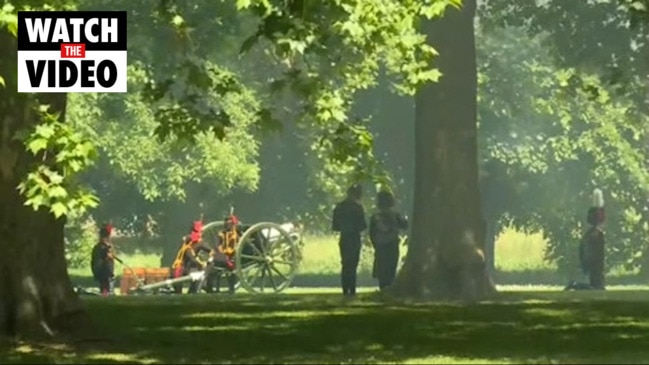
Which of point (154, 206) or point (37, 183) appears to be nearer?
point (37, 183)

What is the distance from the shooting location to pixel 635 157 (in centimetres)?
7200

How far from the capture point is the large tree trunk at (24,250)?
19734 mm

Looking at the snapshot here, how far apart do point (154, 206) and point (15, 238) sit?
4598 cm

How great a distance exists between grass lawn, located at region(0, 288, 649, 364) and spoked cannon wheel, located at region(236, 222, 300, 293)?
4568 mm

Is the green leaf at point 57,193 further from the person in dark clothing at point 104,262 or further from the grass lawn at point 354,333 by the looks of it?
the person in dark clothing at point 104,262

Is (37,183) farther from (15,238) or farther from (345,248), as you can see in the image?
(345,248)

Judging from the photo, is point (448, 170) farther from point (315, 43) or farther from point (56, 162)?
point (56, 162)

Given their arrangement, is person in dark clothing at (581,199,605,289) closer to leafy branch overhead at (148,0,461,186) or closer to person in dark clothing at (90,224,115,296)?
person in dark clothing at (90,224,115,296)

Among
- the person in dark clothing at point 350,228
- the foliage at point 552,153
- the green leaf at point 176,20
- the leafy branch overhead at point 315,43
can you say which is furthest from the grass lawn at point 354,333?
the foliage at point 552,153

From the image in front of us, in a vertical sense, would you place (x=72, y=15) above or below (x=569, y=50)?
below

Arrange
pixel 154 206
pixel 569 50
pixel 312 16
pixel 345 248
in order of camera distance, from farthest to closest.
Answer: pixel 154 206 → pixel 569 50 → pixel 345 248 → pixel 312 16

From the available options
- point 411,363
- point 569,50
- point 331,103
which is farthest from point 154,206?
point 411,363

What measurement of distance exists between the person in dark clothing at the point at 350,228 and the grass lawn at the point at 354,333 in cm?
290

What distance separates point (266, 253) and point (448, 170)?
4517 millimetres
